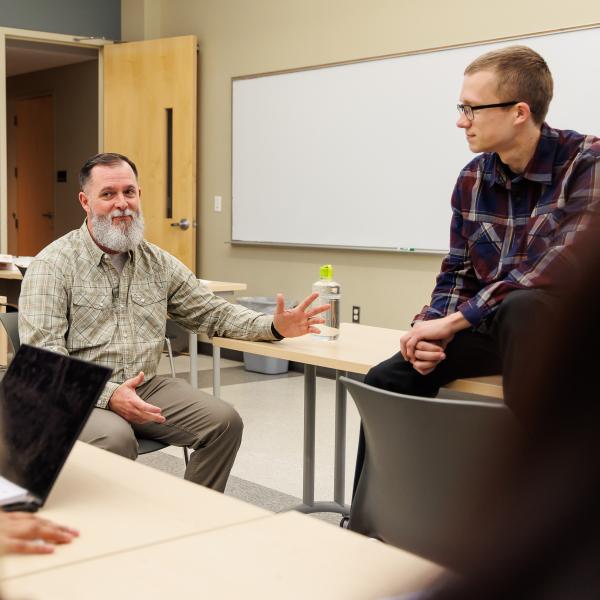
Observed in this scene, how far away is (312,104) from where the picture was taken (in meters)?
5.71

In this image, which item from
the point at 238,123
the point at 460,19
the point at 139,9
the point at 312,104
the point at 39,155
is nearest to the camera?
the point at 460,19

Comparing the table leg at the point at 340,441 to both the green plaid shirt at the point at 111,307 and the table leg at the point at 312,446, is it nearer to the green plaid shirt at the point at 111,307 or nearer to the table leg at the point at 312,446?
the table leg at the point at 312,446

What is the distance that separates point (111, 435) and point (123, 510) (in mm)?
1123

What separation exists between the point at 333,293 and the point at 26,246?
8.09 metres

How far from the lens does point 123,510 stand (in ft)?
3.74

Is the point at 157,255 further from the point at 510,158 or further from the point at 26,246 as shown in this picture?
the point at 26,246

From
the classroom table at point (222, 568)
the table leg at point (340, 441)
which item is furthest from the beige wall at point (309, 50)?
the classroom table at point (222, 568)

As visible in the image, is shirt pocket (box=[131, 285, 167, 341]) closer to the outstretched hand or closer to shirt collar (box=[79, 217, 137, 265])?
shirt collar (box=[79, 217, 137, 265])

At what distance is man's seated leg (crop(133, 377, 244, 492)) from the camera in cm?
245

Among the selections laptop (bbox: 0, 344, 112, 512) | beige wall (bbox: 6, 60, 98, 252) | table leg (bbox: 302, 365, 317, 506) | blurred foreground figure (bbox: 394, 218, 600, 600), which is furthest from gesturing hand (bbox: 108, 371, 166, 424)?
beige wall (bbox: 6, 60, 98, 252)

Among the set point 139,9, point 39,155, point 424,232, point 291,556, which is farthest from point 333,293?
point 39,155

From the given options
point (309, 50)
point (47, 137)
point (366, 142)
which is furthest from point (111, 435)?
point (47, 137)

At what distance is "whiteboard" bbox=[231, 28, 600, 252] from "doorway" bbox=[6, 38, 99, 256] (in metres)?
2.13

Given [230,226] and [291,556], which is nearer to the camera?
[291,556]
